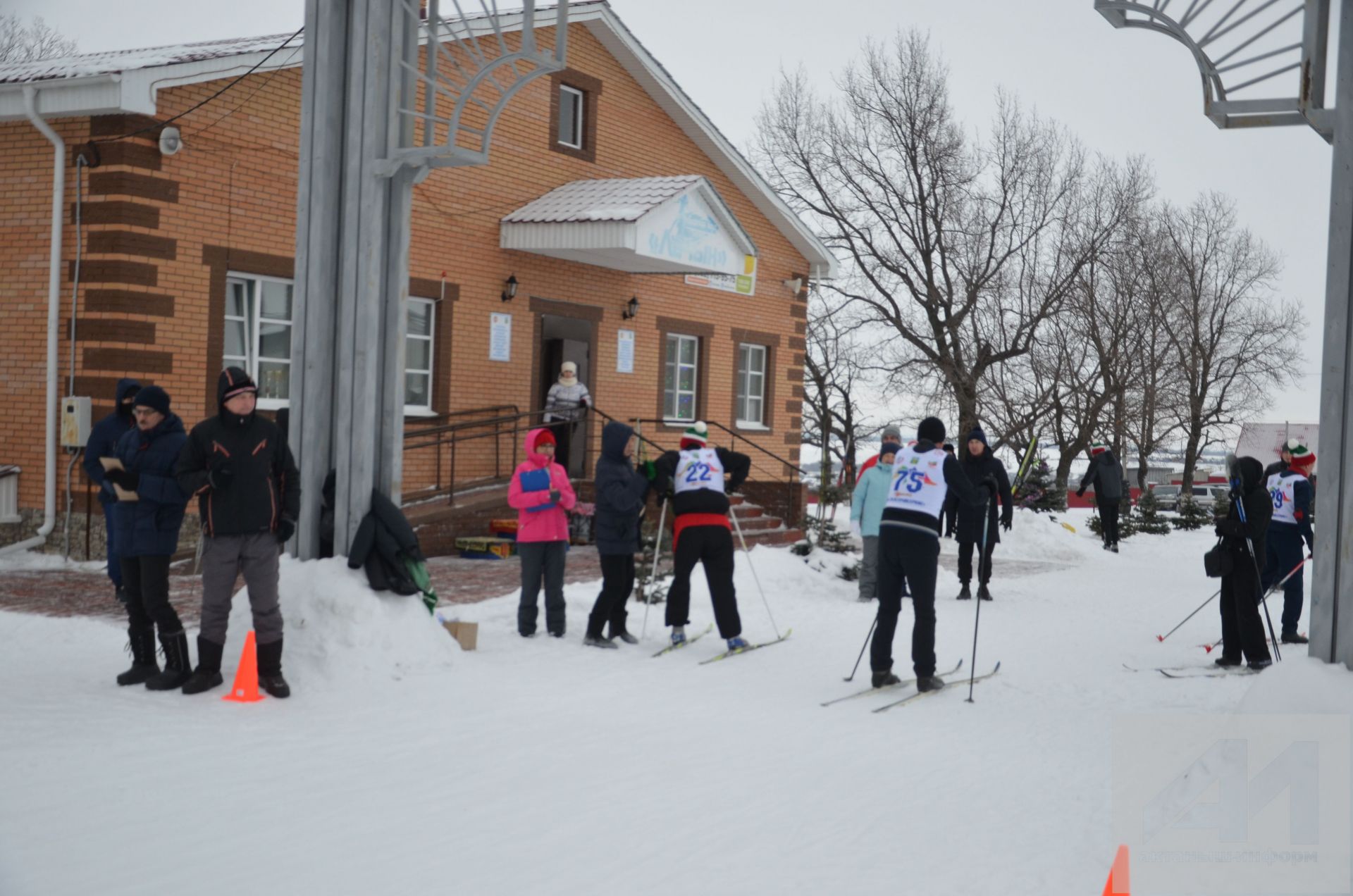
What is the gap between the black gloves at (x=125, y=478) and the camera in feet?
24.5

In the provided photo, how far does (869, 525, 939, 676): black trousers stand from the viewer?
329 inches

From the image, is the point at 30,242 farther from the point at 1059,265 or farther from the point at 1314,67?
the point at 1059,265

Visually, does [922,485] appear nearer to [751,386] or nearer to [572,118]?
[572,118]

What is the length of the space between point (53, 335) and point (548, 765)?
29.6 feet

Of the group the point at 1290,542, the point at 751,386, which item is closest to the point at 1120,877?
the point at 1290,542

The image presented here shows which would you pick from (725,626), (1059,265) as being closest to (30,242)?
(725,626)

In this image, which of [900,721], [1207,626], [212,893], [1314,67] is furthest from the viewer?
[1207,626]

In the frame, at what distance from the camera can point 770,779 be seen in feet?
20.2

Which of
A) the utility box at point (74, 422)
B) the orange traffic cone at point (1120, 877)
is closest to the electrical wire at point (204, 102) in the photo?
the utility box at point (74, 422)

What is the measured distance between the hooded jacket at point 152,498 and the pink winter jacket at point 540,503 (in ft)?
9.36

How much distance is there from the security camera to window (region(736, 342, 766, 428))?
10362mm

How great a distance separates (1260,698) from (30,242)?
12.2 m

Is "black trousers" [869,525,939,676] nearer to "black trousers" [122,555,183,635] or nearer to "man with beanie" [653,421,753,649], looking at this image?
"man with beanie" [653,421,753,649]

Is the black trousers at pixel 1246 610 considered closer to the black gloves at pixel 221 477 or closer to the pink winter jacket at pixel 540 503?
the pink winter jacket at pixel 540 503
